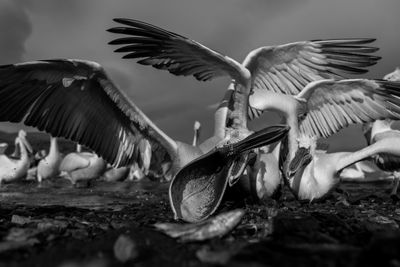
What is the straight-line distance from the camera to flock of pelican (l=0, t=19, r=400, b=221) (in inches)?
205

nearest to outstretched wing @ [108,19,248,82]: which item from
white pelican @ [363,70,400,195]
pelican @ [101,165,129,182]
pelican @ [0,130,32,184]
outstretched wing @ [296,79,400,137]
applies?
outstretched wing @ [296,79,400,137]

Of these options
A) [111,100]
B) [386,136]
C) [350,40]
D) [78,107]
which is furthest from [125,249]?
[386,136]

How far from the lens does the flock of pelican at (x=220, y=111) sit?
5.21 metres

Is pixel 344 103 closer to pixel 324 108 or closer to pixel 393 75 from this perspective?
pixel 324 108

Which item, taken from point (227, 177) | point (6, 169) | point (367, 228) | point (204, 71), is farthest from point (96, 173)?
point (367, 228)

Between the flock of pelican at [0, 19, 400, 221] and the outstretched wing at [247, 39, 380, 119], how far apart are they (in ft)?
0.06

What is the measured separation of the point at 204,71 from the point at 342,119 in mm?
3317

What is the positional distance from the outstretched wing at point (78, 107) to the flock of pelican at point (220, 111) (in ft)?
0.05

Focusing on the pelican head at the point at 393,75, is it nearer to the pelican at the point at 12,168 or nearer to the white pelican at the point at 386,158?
the white pelican at the point at 386,158

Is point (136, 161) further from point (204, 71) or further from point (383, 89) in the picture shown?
point (383, 89)

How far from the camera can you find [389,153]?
25.2ft

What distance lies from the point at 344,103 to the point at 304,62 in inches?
41.3

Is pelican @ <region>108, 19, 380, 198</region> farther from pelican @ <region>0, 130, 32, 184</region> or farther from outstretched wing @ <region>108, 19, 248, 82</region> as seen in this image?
pelican @ <region>0, 130, 32, 184</region>

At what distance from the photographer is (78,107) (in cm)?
633
